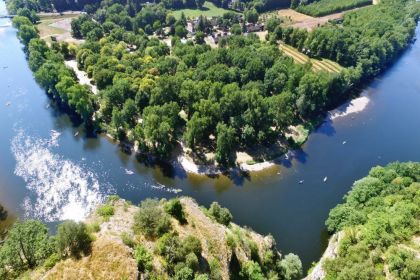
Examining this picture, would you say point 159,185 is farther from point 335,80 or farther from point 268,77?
point 335,80

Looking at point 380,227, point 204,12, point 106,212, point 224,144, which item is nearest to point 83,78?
point 224,144

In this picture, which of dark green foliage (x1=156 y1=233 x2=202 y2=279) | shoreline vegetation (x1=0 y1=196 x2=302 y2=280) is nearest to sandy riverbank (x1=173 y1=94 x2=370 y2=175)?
shoreline vegetation (x1=0 y1=196 x2=302 y2=280)

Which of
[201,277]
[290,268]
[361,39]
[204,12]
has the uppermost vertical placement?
[204,12]

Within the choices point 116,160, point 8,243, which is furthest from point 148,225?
point 116,160

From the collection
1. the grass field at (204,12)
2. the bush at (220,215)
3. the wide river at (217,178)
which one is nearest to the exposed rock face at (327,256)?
the wide river at (217,178)

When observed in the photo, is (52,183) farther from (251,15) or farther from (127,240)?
(251,15)

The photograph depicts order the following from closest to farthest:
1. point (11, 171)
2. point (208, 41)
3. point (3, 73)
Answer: point (11, 171), point (3, 73), point (208, 41)
